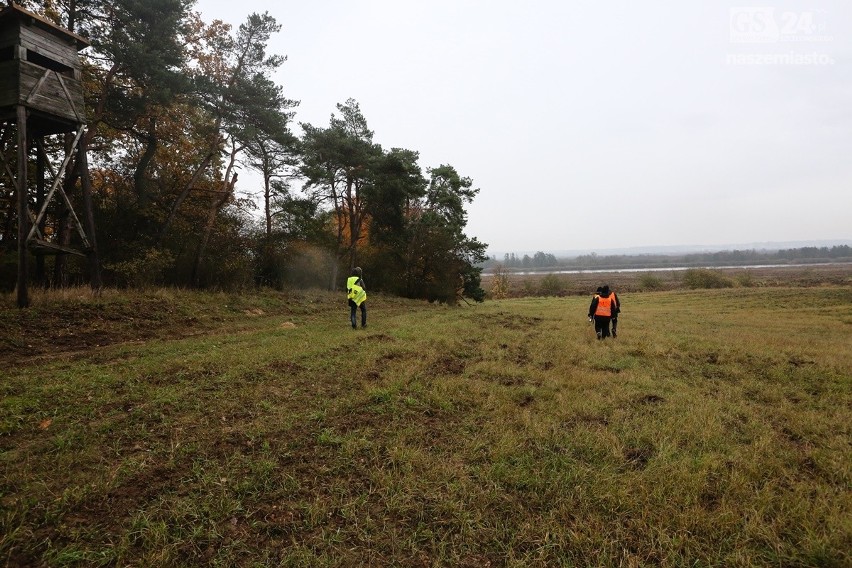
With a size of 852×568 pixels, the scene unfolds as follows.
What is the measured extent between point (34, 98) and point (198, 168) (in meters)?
7.47

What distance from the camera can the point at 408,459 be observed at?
12.8 ft

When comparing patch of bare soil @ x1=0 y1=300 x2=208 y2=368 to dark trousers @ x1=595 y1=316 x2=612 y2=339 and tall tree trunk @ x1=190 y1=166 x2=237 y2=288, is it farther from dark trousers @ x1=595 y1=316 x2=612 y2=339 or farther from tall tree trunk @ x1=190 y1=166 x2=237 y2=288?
dark trousers @ x1=595 y1=316 x2=612 y2=339

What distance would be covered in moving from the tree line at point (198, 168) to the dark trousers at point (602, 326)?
15956 mm

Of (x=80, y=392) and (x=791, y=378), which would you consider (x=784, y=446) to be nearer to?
(x=791, y=378)

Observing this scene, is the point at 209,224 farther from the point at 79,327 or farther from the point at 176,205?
the point at 79,327

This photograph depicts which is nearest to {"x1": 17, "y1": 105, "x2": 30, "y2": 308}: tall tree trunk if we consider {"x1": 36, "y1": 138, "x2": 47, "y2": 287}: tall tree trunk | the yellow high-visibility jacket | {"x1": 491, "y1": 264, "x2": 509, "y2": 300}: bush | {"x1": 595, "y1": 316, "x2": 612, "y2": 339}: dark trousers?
{"x1": 36, "y1": 138, "x2": 47, "y2": 287}: tall tree trunk

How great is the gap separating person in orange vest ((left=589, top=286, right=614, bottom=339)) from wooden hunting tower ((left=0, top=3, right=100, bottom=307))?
1607cm

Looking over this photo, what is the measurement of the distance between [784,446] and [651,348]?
5.74 m

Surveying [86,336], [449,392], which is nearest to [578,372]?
[449,392]

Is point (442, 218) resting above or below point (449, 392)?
above

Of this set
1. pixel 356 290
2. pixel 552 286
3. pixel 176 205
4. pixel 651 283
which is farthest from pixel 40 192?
pixel 651 283

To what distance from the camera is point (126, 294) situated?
1230cm

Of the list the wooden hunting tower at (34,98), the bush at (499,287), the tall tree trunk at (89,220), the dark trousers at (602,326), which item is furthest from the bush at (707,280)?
the wooden hunting tower at (34,98)

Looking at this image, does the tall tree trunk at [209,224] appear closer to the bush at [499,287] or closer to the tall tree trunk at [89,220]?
the tall tree trunk at [89,220]
